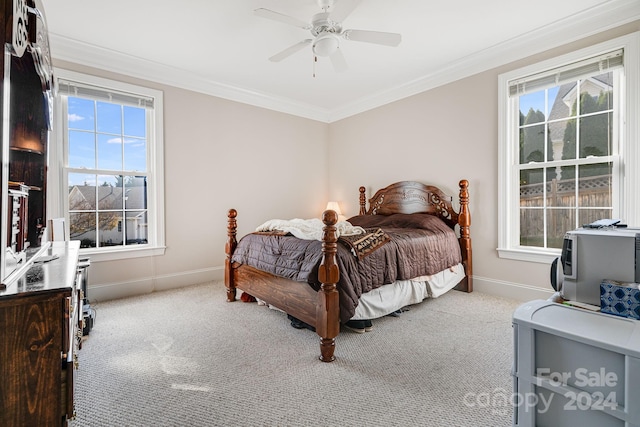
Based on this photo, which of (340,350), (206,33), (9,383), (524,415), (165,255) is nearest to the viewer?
(9,383)

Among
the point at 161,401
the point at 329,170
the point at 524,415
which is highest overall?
the point at 329,170

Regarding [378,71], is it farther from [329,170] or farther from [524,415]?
[524,415]

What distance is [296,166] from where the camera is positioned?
16.2 feet

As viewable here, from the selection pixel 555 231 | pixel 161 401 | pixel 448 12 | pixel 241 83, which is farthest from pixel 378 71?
pixel 161 401

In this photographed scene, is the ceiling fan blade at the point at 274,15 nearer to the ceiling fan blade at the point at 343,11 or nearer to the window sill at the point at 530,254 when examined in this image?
the ceiling fan blade at the point at 343,11

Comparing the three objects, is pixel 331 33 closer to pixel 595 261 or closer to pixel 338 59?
pixel 338 59

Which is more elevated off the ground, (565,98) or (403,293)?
(565,98)

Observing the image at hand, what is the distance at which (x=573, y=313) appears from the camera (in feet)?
3.81

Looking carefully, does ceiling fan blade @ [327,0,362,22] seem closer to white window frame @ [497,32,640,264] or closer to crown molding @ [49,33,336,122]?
white window frame @ [497,32,640,264]

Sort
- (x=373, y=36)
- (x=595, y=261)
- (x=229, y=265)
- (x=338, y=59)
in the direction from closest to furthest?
→ (x=595, y=261), (x=373, y=36), (x=338, y=59), (x=229, y=265)

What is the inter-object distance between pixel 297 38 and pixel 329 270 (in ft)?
7.54

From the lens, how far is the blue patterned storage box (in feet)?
3.68

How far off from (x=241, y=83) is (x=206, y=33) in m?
1.17

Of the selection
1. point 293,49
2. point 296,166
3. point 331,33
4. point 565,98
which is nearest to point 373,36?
point 331,33
